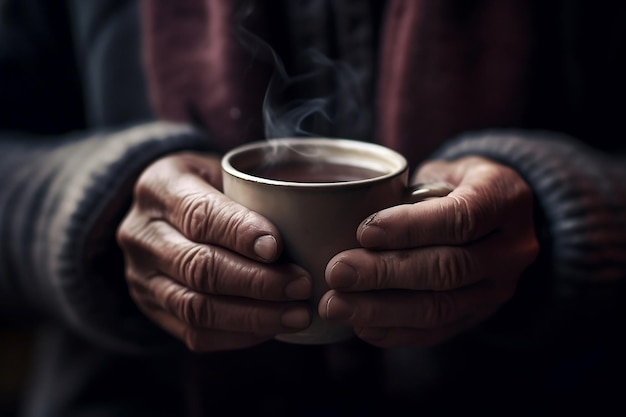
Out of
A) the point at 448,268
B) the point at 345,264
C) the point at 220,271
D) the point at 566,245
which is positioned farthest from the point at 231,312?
the point at 566,245

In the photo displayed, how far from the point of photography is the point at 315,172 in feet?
2.53

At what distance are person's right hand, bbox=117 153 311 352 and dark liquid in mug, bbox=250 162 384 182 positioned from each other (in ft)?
0.29

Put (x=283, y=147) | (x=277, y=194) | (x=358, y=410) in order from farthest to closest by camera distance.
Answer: (x=358, y=410), (x=283, y=147), (x=277, y=194)

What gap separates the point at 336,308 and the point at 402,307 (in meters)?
0.09

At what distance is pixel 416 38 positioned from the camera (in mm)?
1039

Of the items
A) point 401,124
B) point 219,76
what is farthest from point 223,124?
point 401,124

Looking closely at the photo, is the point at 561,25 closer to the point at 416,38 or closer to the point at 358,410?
the point at 416,38

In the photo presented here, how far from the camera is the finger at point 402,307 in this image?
64 cm

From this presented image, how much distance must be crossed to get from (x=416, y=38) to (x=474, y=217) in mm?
482

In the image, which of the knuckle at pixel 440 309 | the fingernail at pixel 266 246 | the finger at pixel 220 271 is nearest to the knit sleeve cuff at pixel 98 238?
the finger at pixel 220 271

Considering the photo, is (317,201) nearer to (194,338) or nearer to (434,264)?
(434,264)

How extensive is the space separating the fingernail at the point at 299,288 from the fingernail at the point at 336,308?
3 centimetres

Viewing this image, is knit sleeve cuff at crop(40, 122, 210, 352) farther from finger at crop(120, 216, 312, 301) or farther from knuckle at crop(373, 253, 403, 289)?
knuckle at crop(373, 253, 403, 289)

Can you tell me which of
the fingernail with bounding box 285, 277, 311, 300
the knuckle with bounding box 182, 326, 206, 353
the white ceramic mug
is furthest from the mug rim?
the knuckle with bounding box 182, 326, 206, 353
